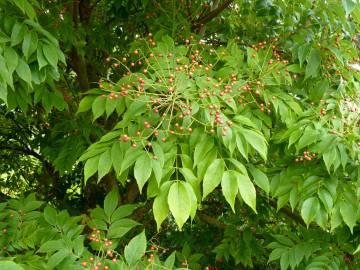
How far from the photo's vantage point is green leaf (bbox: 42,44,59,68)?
1.97 m

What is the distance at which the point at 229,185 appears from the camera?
160 cm

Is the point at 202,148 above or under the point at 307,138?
above

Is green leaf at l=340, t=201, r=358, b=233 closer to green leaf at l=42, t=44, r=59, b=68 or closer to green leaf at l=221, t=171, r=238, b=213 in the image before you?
green leaf at l=221, t=171, r=238, b=213

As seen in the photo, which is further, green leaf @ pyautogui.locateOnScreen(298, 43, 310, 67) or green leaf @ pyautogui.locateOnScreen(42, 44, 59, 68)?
green leaf @ pyautogui.locateOnScreen(298, 43, 310, 67)

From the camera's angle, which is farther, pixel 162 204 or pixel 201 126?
pixel 201 126

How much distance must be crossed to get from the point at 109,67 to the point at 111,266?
2083 mm

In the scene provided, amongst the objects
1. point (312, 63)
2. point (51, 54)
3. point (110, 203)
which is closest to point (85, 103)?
point (51, 54)

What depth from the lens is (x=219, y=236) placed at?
12.0ft

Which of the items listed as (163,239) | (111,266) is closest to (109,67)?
(163,239)

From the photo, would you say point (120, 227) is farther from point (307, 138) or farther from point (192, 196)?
point (307, 138)

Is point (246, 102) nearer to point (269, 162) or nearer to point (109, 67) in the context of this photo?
point (269, 162)

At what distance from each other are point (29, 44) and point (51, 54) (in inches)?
4.0

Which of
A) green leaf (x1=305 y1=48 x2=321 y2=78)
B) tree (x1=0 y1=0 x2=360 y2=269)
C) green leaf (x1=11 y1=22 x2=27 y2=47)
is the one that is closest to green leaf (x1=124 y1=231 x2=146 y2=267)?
tree (x1=0 y1=0 x2=360 y2=269)

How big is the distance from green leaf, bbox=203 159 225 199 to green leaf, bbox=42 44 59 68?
0.82 metres
